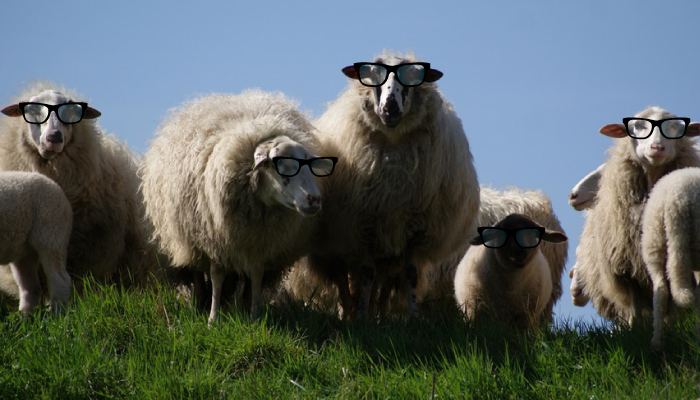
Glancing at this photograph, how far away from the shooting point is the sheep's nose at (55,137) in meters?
7.51

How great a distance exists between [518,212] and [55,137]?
4590 millimetres

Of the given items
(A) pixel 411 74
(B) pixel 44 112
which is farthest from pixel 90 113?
(A) pixel 411 74

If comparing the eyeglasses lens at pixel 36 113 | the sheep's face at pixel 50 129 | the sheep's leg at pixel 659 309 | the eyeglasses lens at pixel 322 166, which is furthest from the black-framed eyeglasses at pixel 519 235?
the eyeglasses lens at pixel 36 113

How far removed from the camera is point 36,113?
7.75 m

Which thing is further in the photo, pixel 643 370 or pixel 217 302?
pixel 217 302

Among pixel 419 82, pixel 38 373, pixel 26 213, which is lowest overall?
pixel 38 373

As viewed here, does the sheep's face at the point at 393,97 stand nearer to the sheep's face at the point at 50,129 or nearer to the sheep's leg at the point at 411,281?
the sheep's leg at the point at 411,281

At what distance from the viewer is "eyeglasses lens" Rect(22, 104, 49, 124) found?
773 centimetres

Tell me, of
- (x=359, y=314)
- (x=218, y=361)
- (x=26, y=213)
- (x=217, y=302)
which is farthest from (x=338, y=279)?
(x=26, y=213)

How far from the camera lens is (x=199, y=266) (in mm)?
7160

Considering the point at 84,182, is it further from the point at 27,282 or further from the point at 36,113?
the point at 27,282

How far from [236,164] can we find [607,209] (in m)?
2.61

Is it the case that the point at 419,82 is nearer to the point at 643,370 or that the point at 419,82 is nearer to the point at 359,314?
the point at 359,314

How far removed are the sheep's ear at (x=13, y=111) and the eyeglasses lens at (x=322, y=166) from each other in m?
2.75
